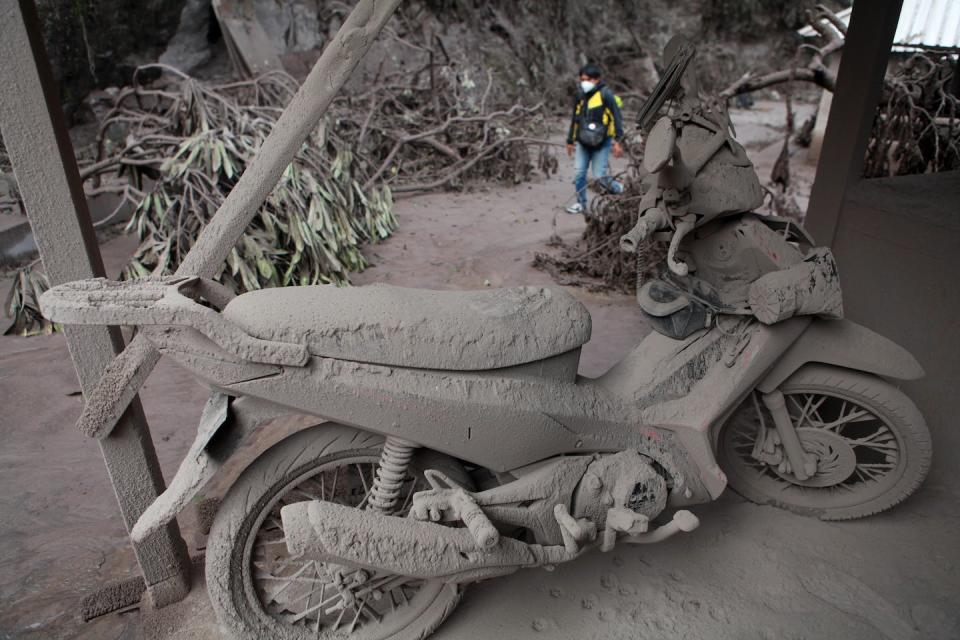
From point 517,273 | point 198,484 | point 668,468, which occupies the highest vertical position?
point 198,484

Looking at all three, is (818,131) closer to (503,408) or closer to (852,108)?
(852,108)

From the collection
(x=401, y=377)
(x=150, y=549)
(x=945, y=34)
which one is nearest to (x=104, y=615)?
(x=150, y=549)

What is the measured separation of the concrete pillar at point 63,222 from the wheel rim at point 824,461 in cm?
221

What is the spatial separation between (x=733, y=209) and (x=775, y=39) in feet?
64.0

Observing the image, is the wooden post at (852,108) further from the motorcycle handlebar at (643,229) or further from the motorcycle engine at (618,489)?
the motorcycle engine at (618,489)

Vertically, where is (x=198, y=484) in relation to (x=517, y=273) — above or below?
above

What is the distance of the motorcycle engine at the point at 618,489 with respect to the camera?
1.93m

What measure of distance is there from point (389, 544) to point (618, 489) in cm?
77

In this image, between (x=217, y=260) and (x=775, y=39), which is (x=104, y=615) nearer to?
(x=217, y=260)

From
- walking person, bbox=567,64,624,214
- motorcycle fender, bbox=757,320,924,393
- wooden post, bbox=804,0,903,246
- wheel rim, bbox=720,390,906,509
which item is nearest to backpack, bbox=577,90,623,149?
walking person, bbox=567,64,624,214

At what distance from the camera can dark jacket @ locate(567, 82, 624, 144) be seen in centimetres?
707

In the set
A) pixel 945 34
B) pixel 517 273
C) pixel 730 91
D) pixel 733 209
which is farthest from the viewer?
pixel 945 34

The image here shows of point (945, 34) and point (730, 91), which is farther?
point (945, 34)

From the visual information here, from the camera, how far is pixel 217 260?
1939 millimetres
